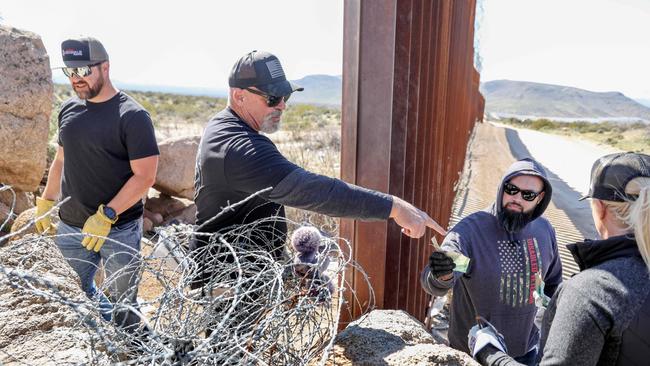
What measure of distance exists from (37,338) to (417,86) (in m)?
2.35

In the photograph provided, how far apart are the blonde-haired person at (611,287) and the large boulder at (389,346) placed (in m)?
0.38

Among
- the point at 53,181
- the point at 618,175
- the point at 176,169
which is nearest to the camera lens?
the point at 618,175

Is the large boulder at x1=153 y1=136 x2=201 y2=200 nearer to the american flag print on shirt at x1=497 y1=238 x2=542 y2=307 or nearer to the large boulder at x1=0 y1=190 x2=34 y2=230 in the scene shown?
the large boulder at x1=0 y1=190 x2=34 y2=230

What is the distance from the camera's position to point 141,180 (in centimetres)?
A: 331

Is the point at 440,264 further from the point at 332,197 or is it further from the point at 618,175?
the point at 618,175

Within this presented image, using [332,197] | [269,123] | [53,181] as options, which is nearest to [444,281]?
[332,197]

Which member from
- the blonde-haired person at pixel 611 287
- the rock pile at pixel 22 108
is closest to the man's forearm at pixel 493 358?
the blonde-haired person at pixel 611 287

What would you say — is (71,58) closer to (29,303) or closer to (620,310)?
(29,303)

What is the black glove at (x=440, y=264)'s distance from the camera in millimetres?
2537

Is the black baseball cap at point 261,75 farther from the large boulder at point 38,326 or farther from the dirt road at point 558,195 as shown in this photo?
the dirt road at point 558,195

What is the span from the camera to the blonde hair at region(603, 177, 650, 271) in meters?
1.70

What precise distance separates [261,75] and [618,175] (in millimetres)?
1601

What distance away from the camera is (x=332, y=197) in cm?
216

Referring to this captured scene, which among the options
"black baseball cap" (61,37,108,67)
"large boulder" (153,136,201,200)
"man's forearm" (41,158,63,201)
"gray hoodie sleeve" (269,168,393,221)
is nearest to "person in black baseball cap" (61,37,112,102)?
"black baseball cap" (61,37,108,67)
